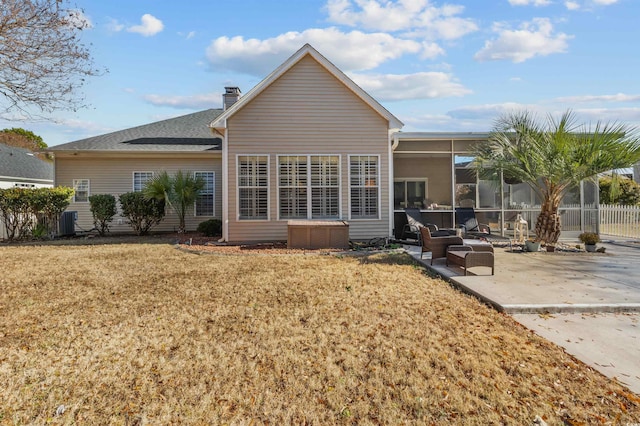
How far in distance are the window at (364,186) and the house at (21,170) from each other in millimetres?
20867

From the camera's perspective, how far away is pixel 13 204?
41.7 ft

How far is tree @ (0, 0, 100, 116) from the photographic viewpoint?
8117mm

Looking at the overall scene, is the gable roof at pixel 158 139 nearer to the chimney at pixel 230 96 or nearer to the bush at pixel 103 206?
the chimney at pixel 230 96

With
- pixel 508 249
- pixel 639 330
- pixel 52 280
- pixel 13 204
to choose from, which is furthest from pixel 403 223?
pixel 13 204

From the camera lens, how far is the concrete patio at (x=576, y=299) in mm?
3723

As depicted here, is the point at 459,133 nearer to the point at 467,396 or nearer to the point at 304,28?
the point at 304,28

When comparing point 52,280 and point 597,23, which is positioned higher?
point 597,23

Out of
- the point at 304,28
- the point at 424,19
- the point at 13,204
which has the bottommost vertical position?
the point at 13,204

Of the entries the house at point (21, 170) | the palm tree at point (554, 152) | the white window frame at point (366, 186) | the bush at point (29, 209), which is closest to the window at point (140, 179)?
the bush at point (29, 209)

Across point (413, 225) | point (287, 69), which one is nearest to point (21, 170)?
point (287, 69)

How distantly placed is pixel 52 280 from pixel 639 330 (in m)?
9.27

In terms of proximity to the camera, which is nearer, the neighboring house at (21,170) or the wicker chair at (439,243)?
the wicker chair at (439,243)

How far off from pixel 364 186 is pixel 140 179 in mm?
9687

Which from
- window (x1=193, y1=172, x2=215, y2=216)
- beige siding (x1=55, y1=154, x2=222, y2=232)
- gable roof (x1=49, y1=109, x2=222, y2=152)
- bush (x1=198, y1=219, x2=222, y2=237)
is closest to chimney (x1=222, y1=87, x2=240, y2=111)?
gable roof (x1=49, y1=109, x2=222, y2=152)
